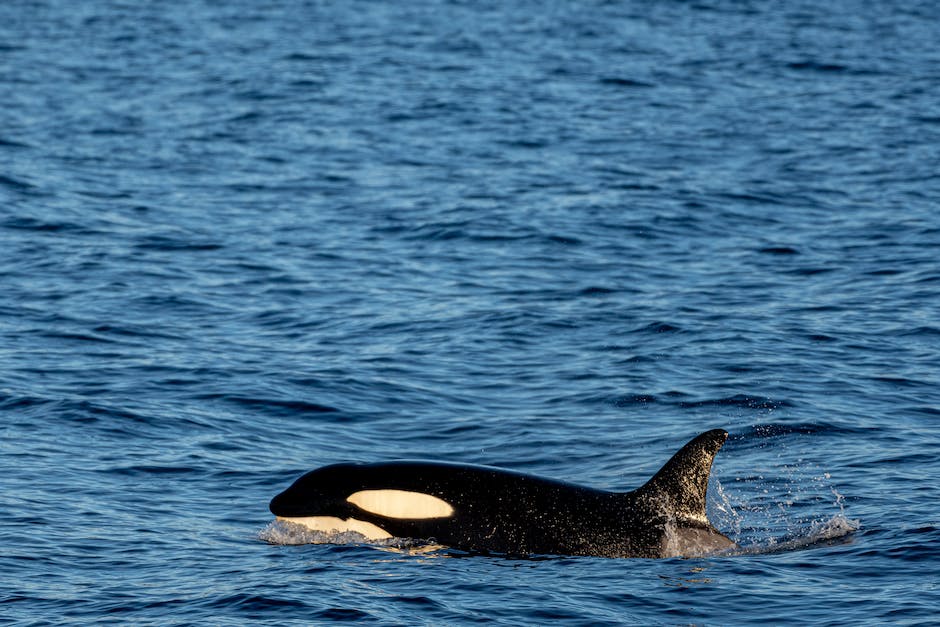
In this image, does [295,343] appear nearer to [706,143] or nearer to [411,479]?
[411,479]

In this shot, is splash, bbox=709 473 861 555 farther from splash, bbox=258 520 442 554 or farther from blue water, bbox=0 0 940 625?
splash, bbox=258 520 442 554

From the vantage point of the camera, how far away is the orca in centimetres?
1259

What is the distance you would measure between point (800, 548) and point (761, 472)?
2.71 metres

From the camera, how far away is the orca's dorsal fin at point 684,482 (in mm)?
12539

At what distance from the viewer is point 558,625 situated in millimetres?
11359

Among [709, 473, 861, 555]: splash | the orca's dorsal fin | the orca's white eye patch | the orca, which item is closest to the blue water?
[709, 473, 861, 555]: splash

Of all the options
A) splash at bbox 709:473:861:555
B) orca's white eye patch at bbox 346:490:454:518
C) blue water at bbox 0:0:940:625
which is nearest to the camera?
blue water at bbox 0:0:940:625

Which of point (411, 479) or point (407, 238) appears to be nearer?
point (411, 479)

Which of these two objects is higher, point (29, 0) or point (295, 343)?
point (29, 0)

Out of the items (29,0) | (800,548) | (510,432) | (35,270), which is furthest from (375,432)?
(29,0)

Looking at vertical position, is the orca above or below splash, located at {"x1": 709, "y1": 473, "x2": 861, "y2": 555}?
above

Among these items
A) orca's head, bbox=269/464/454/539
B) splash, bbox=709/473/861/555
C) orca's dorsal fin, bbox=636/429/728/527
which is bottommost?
splash, bbox=709/473/861/555

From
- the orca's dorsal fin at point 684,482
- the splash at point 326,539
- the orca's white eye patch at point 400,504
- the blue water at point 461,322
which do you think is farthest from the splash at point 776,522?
the splash at point 326,539

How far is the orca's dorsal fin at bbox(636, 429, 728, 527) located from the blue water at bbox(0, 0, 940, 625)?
0.47 meters
